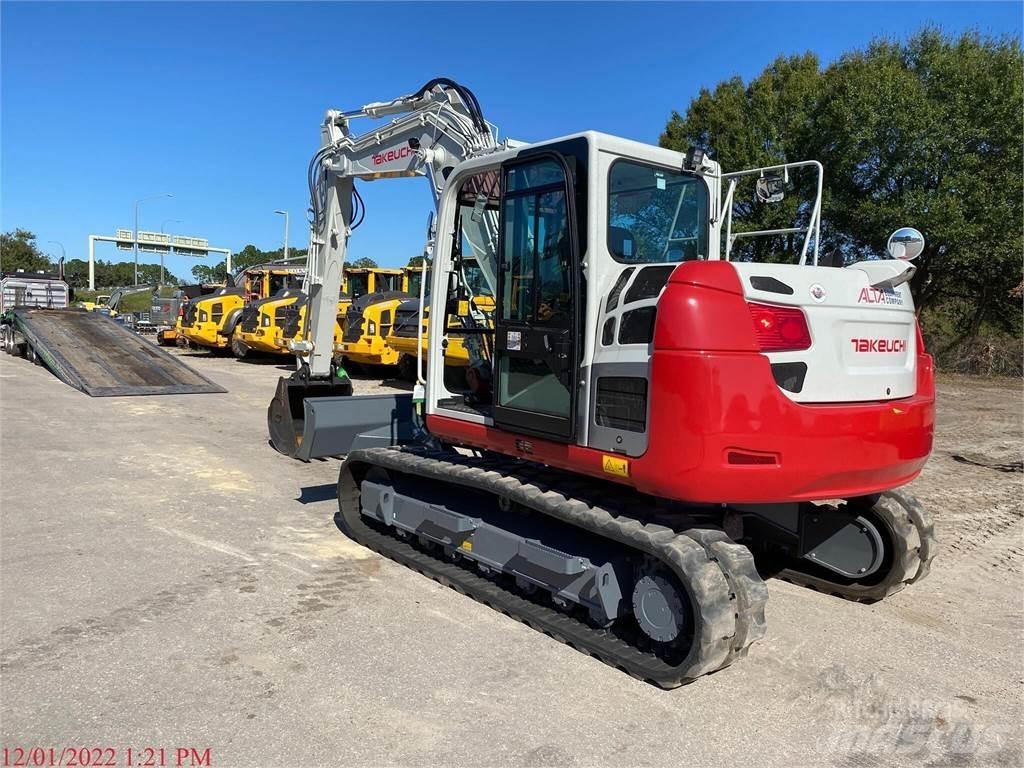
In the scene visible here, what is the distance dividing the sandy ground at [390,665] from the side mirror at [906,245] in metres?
2.17

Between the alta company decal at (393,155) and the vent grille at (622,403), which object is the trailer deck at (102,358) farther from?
the vent grille at (622,403)

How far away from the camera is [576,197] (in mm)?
3916

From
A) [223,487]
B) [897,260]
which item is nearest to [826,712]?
[897,260]

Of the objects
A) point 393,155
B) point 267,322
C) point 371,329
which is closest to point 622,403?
point 393,155

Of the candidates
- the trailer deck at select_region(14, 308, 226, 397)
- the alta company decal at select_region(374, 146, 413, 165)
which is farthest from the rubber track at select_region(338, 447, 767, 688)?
the trailer deck at select_region(14, 308, 226, 397)

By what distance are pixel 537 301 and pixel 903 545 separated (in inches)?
105

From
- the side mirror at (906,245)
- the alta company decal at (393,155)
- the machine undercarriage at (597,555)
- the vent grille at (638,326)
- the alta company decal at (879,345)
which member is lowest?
the machine undercarriage at (597,555)

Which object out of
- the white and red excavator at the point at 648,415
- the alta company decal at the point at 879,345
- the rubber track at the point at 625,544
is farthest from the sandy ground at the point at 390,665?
the alta company decal at the point at 879,345

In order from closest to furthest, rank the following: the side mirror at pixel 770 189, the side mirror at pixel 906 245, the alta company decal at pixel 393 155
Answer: the side mirror at pixel 906 245
the side mirror at pixel 770 189
the alta company decal at pixel 393 155

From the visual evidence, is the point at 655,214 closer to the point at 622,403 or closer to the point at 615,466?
the point at 622,403

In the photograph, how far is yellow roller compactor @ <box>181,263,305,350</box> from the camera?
72.7 ft

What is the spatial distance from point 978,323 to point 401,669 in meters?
23.0

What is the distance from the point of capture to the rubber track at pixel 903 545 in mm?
4531

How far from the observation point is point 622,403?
375cm
